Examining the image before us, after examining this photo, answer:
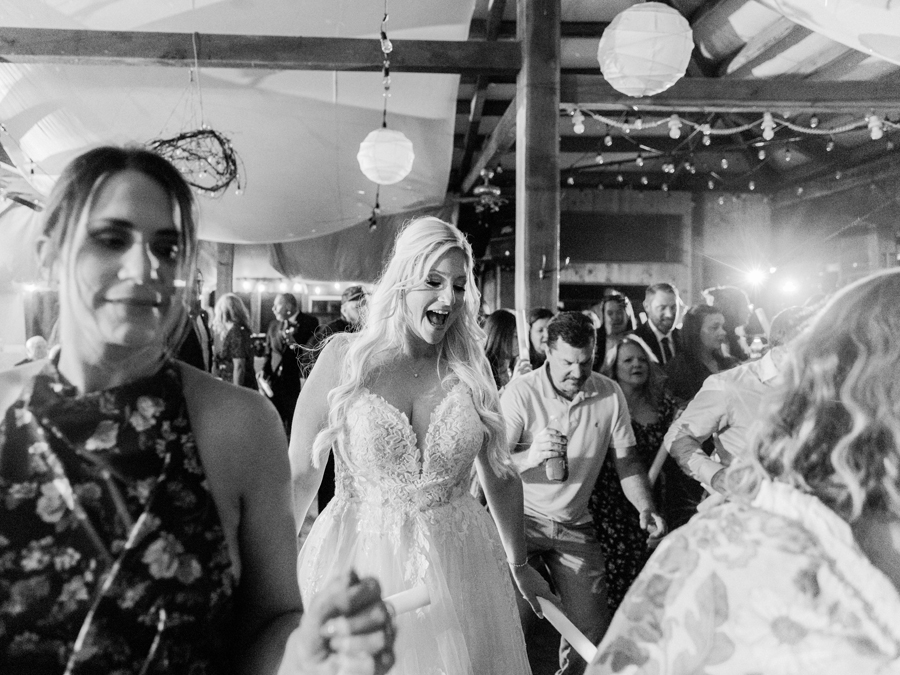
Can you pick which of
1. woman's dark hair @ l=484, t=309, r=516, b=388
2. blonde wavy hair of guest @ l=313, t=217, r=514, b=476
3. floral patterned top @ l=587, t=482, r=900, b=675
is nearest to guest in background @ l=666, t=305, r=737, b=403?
woman's dark hair @ l=484, t=309, r=516, b=388

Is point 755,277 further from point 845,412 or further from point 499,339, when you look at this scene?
point 845,412

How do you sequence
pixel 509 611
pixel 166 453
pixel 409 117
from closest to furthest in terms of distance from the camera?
pixel 166 453 → pixel 509 611 → pixel 409 117

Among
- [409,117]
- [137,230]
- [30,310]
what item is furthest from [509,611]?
[30,310]

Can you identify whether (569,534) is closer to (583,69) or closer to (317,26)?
(317,26)

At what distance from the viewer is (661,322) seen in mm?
4172

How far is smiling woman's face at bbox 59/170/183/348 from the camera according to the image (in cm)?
91

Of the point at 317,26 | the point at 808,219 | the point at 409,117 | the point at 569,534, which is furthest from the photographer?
the point at 808,219

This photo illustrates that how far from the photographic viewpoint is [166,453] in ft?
3.01

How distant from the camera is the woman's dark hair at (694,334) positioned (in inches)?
133

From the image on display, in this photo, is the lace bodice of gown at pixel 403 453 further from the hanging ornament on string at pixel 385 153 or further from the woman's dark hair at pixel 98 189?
the hanging ornament on string at pixel 385 153

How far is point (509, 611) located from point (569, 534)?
762 mm

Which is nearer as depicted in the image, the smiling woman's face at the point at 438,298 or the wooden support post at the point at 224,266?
the smiling woman's face at the point at 438,298

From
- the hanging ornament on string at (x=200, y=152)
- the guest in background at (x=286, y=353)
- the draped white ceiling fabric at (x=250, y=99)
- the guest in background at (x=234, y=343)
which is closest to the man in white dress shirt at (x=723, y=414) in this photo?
the hanging ornament on string at (x=200, y=152)

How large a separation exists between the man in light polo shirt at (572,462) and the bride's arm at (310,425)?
0.86 meters
